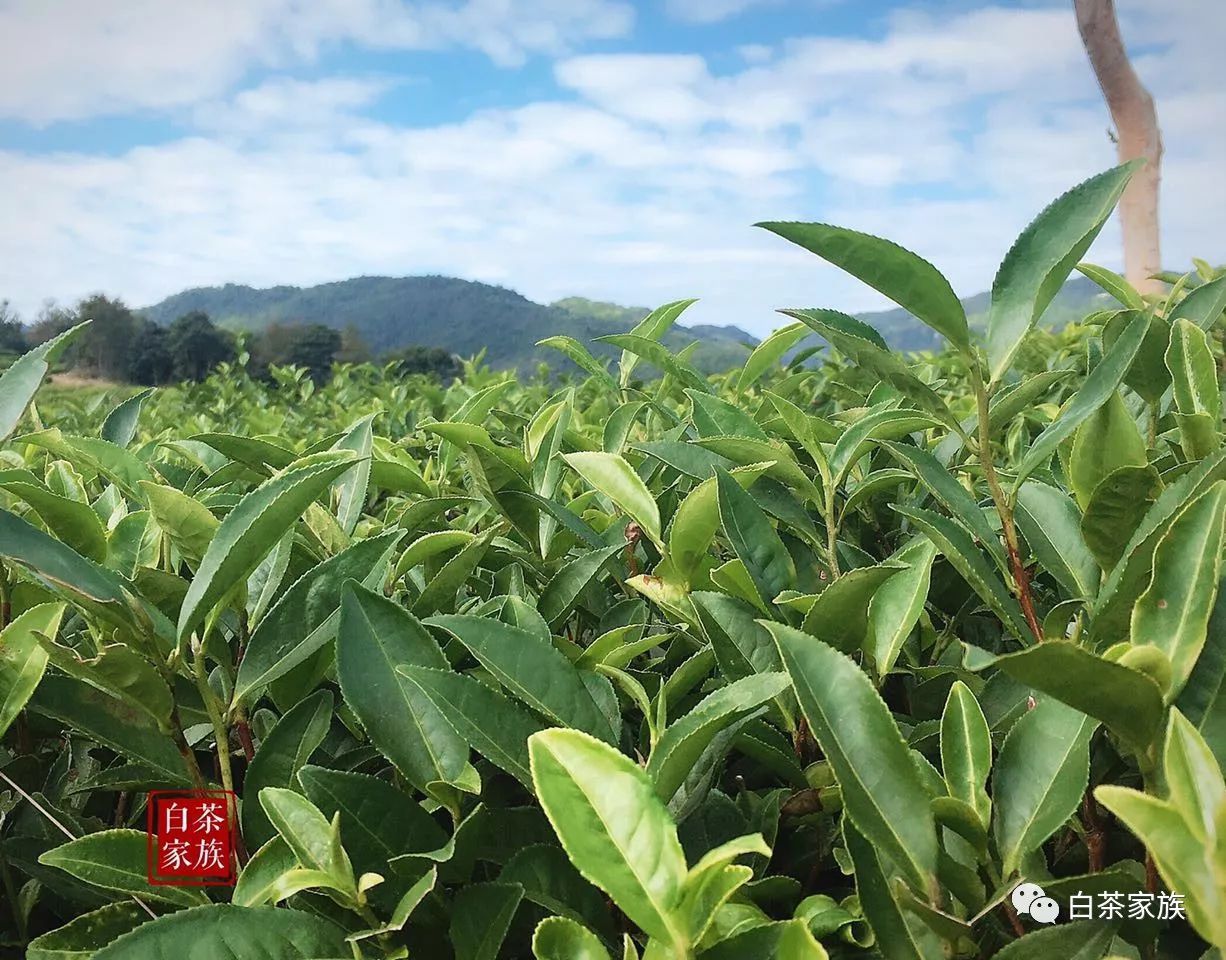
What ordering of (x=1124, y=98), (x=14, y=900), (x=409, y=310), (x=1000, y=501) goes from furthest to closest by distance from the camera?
(x=409, y=310), (x=1124, y=98), (x=14, y=900), (x=1000, y=501)

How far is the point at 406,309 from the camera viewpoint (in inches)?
3091

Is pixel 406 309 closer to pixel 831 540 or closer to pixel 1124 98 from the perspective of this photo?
pixel 1124 98

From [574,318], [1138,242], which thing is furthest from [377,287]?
[1138,242]

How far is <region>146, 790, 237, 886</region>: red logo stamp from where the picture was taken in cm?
82

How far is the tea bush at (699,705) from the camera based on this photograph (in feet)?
2.06

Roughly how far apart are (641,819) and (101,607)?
0.46m

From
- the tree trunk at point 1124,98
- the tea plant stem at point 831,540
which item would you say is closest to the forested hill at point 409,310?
the tree trunk at point 1124,98

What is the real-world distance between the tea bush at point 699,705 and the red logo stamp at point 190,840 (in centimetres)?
1

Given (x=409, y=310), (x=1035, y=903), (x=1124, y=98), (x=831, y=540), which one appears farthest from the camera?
(x=409, y=310)

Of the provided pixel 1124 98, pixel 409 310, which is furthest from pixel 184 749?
pixel 409 310

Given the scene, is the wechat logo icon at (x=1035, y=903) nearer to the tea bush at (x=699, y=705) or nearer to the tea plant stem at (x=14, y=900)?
the tea bush at (x=699, y=705)

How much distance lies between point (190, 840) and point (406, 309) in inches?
3174

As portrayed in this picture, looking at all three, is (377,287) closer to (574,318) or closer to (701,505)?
(574,318)

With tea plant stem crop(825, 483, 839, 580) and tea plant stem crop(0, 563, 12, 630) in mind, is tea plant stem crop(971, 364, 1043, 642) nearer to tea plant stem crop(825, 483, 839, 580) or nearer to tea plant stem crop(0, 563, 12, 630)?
tea plant stem crop(825, 483, 839, 580)
